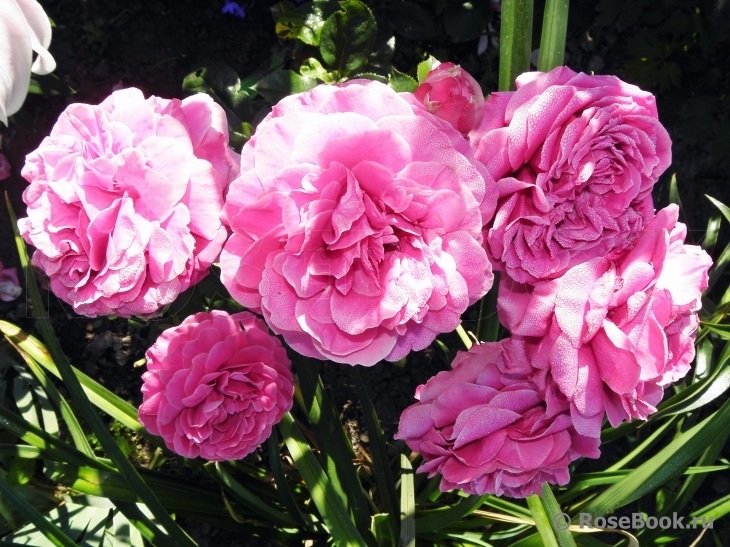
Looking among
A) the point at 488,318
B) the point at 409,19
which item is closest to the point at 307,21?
the point at 409,19

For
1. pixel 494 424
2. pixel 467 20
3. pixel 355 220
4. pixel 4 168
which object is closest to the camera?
pixel 355 220

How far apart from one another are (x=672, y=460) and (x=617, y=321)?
0.32 metres

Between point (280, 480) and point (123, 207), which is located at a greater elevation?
point (123, 207)

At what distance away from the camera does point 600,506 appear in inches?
31.5

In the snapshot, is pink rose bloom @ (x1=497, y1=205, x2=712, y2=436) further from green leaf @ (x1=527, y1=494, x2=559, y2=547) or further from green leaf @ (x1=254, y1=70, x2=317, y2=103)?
green leaf @ (x1=254, y1=70, x2=317, y2=103)

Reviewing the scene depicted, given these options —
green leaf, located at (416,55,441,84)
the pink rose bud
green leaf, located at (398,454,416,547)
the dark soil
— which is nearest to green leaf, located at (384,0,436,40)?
the dark soil

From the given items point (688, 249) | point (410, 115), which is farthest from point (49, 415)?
point (688, 249)

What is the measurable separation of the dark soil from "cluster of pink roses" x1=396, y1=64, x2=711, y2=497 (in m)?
0.82

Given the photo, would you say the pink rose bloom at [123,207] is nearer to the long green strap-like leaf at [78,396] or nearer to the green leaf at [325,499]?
the long green strap-like leaf at [78,396]

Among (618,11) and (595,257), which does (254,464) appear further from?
(618,11)

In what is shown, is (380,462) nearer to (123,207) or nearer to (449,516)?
(449,516)

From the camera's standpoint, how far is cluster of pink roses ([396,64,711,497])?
1.69 ft

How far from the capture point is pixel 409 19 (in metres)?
1.07

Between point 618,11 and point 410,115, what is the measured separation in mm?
936
